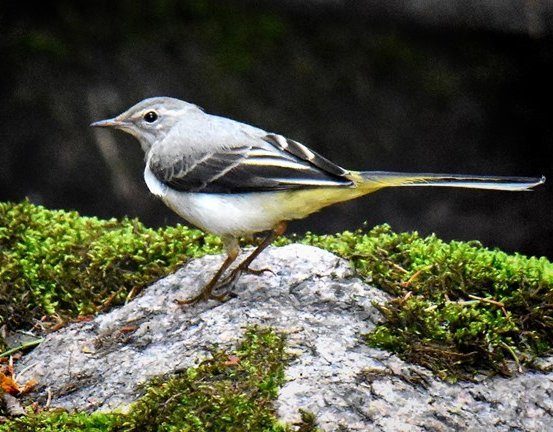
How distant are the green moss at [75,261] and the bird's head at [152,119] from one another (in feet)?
2.09

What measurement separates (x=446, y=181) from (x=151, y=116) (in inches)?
81.2

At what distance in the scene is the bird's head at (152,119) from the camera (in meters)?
6.62

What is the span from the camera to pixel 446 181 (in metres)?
5.45

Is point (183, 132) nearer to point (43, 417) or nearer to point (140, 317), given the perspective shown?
point (140, 317)

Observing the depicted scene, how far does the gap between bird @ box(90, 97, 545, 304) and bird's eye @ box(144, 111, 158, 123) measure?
0.92ft

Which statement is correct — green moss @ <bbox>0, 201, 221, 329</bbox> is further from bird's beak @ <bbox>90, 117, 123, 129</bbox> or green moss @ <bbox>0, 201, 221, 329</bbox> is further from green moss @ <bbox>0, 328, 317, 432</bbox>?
green moss @ <bbox>0, 328, 317, 432</bbox>

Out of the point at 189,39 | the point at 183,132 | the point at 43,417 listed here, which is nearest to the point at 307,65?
the point at 189,39

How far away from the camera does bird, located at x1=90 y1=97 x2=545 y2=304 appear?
18.7 feet

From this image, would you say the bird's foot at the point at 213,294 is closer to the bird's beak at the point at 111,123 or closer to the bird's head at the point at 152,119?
the bird's head at the point at 152,119

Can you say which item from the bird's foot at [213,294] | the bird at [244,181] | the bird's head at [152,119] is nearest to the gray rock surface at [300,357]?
the bird's foot at [213,294]

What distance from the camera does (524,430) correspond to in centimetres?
492

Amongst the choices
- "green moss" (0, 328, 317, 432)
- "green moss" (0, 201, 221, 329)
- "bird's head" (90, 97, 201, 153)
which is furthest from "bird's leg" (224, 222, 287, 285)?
"bird's head" (90, 97, 201, 153)

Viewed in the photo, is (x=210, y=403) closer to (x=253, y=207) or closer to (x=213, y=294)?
(x=213, y=294)

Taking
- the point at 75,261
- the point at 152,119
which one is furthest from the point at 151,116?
the point at 75,261
